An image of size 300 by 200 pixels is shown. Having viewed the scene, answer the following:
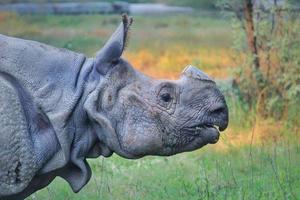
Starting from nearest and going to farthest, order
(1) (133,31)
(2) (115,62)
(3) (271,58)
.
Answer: (2) (115,62)
(3) (271,58)
(1) (133,31)

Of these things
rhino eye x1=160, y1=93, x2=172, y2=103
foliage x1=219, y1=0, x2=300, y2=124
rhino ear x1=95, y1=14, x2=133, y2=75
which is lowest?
foliage x1=219, y1=0, x2=300, y2=124

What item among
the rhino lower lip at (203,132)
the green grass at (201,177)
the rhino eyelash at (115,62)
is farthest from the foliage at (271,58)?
the rhino eyelash at (115,62)

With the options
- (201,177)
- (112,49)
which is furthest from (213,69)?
(112,49)

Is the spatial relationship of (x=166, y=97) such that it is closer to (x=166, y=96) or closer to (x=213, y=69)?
(x=166, y=96)

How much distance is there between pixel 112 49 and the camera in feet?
15.0

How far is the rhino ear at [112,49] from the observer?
458cm

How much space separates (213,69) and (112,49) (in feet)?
30.3

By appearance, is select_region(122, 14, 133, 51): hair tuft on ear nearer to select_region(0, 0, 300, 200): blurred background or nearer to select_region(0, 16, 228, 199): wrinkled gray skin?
select_region(0, 16, 228, 199): wrinkled gray skin

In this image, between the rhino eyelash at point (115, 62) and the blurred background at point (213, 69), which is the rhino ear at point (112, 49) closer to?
the rhino eyelash at point (115, 62)

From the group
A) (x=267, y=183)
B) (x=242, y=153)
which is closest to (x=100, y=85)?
(x=267, y=183)

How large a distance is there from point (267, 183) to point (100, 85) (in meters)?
3.17

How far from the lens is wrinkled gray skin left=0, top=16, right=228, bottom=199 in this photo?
4.39 m

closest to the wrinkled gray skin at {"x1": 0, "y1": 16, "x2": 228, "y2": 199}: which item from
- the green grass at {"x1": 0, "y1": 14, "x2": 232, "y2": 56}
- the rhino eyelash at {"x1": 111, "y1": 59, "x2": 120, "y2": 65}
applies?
the rhino eyelash at {"x1": 111, "y1": 59, "x2": 120, "y2": 65}

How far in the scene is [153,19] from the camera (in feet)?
49.3
